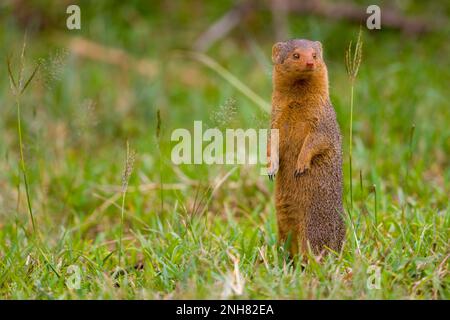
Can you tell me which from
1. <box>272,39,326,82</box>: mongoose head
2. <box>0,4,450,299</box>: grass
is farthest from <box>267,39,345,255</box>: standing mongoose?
<box>0,4,450,299</box>: grass

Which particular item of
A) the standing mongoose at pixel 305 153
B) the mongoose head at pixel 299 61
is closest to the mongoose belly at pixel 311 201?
the standing mongoose at pixel 305 153

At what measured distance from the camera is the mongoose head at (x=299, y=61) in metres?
3.46

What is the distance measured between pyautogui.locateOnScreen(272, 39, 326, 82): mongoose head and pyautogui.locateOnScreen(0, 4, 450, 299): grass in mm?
292

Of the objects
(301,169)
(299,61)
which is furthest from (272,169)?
(299,61)

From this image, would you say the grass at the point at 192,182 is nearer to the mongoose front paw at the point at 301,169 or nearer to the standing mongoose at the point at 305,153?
the standing mongoose at the point at 305,153

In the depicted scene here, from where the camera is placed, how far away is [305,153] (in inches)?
136

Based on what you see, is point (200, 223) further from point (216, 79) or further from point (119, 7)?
point (119, 7)

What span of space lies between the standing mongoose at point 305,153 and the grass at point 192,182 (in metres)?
0.13

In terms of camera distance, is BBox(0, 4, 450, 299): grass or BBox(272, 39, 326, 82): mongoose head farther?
BBox(272, 39, 326, 82): mongoose head

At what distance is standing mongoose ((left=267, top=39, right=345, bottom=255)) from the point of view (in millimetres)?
3500

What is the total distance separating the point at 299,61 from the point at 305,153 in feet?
1.42

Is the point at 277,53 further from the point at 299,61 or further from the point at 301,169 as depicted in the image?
the point at 301,169

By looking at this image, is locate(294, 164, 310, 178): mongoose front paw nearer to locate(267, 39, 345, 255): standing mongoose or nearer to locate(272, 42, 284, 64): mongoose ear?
locate(267, 39, 345, 255): standing mongoose

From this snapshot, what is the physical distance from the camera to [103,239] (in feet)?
14.6
